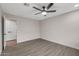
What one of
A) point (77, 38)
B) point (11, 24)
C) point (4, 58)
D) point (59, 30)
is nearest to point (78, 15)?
point (77, 38)

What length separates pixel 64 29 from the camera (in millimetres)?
4109

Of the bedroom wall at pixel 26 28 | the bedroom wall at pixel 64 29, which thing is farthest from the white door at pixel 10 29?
the bedroom wall at pixel 64 29

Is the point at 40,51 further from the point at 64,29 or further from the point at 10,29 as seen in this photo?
the point at 10,29

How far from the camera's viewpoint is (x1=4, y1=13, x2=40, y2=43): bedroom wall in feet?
15.7

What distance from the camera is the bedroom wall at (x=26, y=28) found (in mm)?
4773

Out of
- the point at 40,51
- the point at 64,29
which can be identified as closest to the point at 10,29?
the point at 40,51

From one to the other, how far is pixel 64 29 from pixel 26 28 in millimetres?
3316

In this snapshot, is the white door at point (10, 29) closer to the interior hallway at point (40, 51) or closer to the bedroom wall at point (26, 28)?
the bedroom wall at point (26, 28)

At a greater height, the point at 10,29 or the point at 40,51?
the point at 10,29

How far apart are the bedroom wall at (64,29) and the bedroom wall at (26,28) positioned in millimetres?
1463

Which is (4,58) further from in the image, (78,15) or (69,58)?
(78,15)

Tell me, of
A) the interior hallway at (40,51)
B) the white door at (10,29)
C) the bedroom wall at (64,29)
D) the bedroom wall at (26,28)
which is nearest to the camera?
the interior hallway at (40,51)

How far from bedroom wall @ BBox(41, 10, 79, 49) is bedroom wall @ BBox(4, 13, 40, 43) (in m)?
1.46

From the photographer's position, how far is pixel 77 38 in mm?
3404
